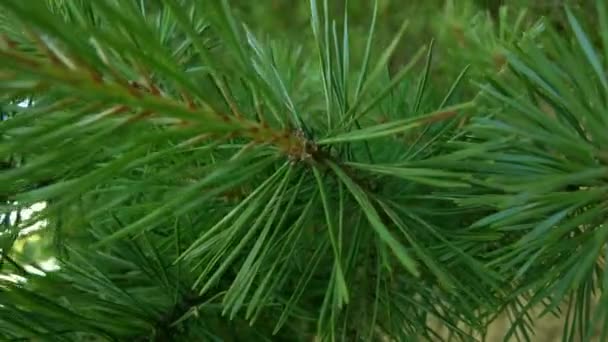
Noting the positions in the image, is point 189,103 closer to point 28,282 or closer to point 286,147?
point 286,147

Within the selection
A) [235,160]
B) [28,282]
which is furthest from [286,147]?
[28,282]

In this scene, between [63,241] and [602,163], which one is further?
[63,241]

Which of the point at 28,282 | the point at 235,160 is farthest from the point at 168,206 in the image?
the point at 28,282

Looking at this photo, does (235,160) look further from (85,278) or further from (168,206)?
(85,278)

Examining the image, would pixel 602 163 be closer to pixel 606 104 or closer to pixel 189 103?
pixel 606 104

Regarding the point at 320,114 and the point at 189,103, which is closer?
the point at 189,103
